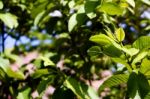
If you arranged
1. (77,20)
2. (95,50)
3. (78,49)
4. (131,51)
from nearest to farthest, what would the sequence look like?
1. (131,51)
2. (95,50)
3. (77,20)
4. (78,49)

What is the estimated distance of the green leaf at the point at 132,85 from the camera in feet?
4.47

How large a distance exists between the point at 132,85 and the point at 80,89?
1.29 feet

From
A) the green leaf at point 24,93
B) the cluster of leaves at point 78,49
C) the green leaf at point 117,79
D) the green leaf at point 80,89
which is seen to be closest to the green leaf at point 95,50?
the cluster of leaves at point 78,49

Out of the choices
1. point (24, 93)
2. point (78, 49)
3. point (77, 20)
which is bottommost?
point (24, 93)

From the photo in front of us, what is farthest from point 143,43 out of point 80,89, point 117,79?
point 80,89

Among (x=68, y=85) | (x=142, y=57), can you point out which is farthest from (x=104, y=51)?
(x=68, y=85)

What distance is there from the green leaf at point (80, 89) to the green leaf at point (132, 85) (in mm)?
335

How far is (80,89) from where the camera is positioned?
1.73 metres

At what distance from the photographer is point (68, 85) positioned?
1.70 metres

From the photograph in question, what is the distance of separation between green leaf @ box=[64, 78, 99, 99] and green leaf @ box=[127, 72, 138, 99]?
34 centimetres

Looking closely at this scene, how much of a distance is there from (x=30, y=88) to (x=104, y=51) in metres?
0.70

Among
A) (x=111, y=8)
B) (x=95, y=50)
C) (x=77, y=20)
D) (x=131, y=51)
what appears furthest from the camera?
(x=77, y=20)

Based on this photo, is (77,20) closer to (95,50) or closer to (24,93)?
(95,50)

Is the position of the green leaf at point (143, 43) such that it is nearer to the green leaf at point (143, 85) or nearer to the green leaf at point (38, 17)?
the green leaf at point (143, 85)
